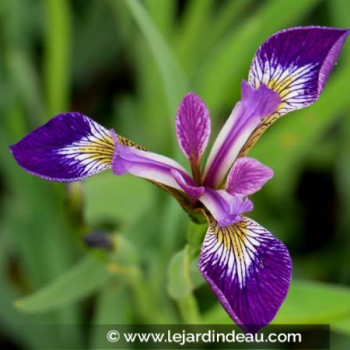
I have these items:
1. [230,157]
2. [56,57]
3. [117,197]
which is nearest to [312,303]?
[230,157]

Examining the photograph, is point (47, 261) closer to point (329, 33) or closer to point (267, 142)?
point (267, 142)

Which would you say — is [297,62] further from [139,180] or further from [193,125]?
[139,180]

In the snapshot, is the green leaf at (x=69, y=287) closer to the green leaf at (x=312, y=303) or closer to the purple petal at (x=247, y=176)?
the green leaf at (x=312, y=303)

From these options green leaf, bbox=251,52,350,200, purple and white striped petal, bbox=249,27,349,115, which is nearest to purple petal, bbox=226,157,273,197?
purple and white striped petal, bbox=249,27,349,115

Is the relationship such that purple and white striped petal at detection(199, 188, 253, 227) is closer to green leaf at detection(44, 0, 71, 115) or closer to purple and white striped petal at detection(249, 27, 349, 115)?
purple and white striped petal at detection(249, 27, 349, 115)

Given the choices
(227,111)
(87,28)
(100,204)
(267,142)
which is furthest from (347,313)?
(87,28)

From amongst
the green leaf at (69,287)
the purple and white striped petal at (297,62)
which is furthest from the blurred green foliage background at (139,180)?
the purple and white striped petal at (297,62)

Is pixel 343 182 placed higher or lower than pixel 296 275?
higher
